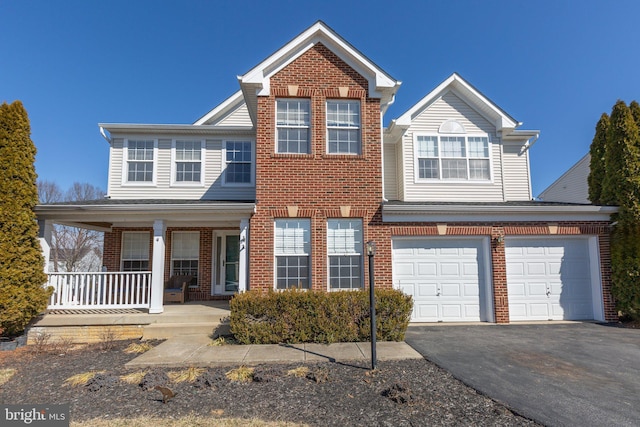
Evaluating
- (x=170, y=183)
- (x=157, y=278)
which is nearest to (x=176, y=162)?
(x=170, y=183)

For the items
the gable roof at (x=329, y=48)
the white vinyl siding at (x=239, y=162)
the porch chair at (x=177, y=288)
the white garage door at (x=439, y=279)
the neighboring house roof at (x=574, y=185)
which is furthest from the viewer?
the neighboring house roof at (x=574, y=185)

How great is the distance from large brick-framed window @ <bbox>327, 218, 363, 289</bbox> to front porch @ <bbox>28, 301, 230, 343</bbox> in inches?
118

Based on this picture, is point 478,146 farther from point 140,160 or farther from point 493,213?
point 140,160

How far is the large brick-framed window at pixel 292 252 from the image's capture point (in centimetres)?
892

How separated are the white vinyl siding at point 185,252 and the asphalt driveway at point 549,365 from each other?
7513 millimetres

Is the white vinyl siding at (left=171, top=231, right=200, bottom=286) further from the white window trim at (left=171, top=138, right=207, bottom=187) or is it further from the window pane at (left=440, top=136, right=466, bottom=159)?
the window pane at (left=440, top=136, right=466, bottom=159)

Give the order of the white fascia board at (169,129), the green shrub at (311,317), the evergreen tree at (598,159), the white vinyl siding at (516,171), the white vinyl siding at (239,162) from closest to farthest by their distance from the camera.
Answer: the green shrub at (311,317) < the evergreen tree at (598,159) < the white fascia board at (169,129) < the white vinyl siding at (239,162) < the white vinyl siding at (516,171)

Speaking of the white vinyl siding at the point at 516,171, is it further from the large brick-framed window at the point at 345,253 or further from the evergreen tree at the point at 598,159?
the large brick-framed window at the point at 345,253

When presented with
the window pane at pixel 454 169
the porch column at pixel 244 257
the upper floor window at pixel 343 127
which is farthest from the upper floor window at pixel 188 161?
the window pane at pixel 454 169

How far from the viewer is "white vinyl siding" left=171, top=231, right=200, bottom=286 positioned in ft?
39.0

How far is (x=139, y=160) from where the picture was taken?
39.1ft

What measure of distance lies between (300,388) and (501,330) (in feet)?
20.0

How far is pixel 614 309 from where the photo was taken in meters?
9.62

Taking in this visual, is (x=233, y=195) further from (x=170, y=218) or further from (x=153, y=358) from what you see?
(x=153, y=358)
